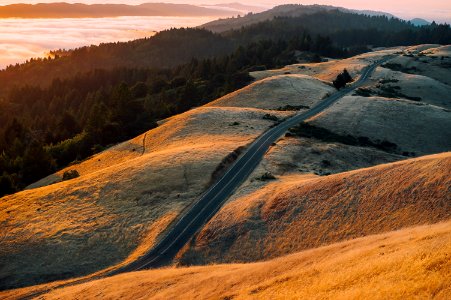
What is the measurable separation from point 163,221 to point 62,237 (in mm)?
10831

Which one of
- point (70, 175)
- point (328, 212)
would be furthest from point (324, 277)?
point (70, 175)

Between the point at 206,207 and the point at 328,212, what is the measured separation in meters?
14.4

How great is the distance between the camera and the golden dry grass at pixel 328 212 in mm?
35600

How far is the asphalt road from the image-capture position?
3941cm

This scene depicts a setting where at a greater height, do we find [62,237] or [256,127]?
[256,127]

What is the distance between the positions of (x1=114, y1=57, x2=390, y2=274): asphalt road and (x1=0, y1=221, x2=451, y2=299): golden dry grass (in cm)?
295

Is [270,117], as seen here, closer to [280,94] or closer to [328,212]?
[280,94]

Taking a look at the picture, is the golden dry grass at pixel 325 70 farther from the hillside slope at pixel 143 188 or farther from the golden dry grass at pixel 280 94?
the hillside slope at pixel 143 188

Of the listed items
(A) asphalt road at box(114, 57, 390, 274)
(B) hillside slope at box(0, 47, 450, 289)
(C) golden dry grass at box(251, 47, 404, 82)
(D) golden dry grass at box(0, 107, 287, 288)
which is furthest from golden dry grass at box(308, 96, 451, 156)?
(C) golden dry grass at box(251, 47, 404, 82)

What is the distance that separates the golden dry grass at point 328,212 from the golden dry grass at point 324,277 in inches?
137

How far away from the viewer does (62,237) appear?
4372cm

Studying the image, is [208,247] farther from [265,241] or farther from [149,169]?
[149,169]

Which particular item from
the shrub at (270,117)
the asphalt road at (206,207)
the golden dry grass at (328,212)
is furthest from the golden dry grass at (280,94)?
the golden dry grass at (328,212)

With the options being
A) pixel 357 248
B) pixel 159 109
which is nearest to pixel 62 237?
pixel 357 248
